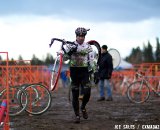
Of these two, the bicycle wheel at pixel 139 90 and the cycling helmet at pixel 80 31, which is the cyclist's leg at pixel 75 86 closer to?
the cycling helmet at pixel 80 31

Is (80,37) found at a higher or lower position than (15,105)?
higher

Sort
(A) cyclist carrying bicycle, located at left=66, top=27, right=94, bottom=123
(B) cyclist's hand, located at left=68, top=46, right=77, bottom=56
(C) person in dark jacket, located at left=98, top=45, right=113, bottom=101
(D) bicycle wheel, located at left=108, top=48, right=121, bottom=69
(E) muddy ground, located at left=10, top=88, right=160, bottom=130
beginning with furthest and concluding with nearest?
(D) bicycle wheel, located at left=108, top=48, right=121, bottom=69 → (C) person in dark jacket, located at left=98, top=45, right=113, bottom=101 → (A) cyclist carrying bicycle, located at left=66, top=27, right=94, bottom=123 → (B) cyclist's hand, located at left=68, top=46, right=77, bottom=56 → (E) muddy ground, located at left=10, top=88, right=160, bottom=130

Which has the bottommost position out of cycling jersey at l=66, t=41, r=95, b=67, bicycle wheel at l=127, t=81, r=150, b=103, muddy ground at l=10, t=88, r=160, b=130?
muddy ground at l=10, t=88, r=160, b=130

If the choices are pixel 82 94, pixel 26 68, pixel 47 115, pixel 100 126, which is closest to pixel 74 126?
pixel 100 126

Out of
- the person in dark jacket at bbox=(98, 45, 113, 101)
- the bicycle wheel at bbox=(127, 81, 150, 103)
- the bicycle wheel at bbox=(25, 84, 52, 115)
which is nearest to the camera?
the bicycle wheel at bbox=(25, 84, 52, 115)

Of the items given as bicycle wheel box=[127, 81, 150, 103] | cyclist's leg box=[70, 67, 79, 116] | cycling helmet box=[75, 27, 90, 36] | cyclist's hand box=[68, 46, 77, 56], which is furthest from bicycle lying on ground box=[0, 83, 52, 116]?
bicycle wheel box=[127, 81, 150, 103]

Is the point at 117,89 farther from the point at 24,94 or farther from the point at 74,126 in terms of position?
the point at 74,126

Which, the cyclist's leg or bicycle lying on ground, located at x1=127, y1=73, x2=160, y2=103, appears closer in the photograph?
the cyclist's leg

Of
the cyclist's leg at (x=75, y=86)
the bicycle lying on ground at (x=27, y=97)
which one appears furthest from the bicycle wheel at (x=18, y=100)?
the cyclist's leg at (x=75, y=86)

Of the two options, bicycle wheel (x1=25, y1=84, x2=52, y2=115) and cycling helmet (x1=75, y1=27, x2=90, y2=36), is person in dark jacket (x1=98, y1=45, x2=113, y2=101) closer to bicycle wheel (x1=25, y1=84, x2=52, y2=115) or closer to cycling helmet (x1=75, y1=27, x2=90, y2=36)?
bicycle wheel (x1=25, y1=84, x2=52, y2=115)

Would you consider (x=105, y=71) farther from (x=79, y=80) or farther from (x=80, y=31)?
(x=80, y=31)

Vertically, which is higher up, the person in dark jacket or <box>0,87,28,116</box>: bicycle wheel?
the person in dark jacket

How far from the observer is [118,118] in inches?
433

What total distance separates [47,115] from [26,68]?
448 centimetres
